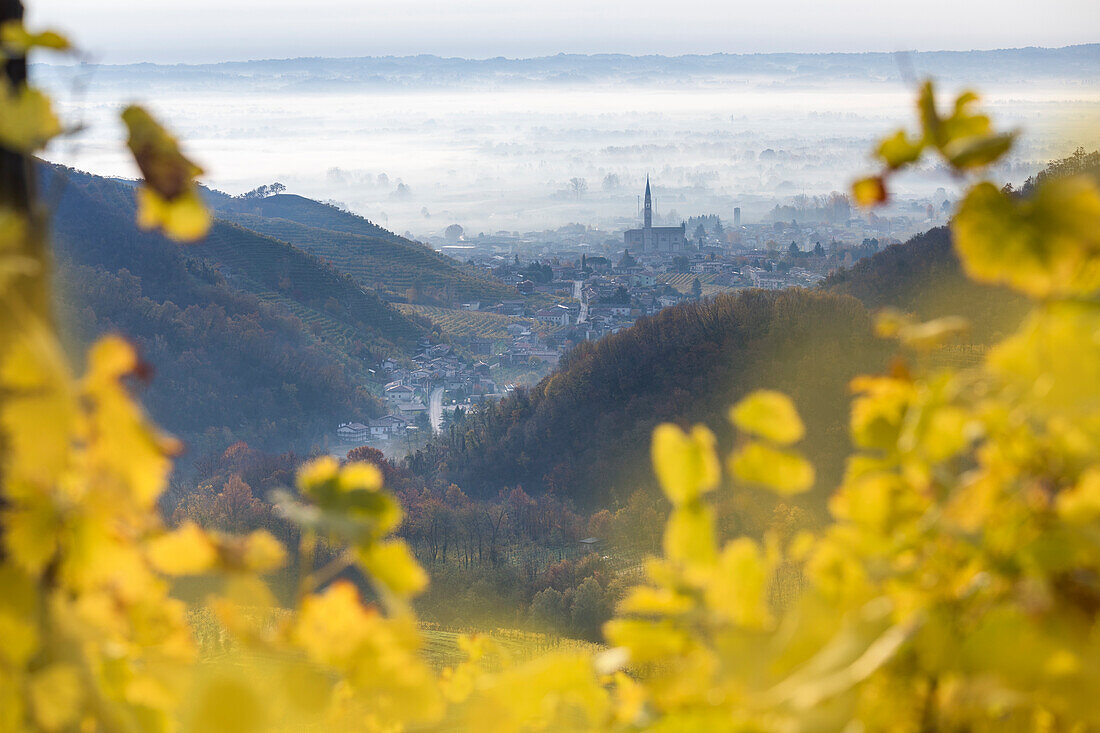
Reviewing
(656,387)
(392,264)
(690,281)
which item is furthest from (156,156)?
(392,264)

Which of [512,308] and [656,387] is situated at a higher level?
[656,387]

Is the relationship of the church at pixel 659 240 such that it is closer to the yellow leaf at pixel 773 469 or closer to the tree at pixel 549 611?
the tree at pixel 549 611

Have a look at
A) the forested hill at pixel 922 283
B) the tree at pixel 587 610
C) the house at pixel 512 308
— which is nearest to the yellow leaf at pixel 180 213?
the tree at pixel 587 610

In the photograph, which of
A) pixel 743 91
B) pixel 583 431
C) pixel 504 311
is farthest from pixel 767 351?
pixel 743 91

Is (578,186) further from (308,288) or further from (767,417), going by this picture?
(767,417)

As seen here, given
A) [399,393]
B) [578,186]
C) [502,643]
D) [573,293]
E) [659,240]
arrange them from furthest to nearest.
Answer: [578,186], [659,240], [573,293], [399,393], [502,643]

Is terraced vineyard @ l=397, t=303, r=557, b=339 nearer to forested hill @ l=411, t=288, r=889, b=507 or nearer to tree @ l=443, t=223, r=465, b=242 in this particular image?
forested hill @ l=411, t=288, r=889, b=507

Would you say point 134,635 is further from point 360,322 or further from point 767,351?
point 360,322
